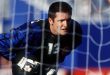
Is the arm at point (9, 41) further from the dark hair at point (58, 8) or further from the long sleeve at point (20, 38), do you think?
the dark hair at point (58, 8)

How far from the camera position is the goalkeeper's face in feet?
11.7

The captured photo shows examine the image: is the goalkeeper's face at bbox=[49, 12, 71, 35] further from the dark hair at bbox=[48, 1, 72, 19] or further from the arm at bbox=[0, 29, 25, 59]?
the arm at bbox=[0, 29, 25, 59]

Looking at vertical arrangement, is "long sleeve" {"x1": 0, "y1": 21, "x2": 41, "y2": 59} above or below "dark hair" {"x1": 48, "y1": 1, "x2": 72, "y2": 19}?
below

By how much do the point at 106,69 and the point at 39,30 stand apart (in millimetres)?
402

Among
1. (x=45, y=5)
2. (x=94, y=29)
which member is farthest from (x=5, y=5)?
(x=94, y=29)

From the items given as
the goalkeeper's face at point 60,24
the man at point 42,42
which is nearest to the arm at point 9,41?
the man at point 42,42

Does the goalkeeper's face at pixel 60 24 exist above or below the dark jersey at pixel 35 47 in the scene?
above

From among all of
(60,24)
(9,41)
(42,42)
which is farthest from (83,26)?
(9,41)

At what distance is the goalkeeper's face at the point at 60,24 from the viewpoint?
11.7 ft

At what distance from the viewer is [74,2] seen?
3643mm

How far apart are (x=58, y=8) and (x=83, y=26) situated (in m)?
0.15

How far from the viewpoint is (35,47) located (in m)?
3.55

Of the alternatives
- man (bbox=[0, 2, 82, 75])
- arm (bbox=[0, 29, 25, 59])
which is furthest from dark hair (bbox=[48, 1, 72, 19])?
arm (bbox=[0, 29, 25, 59])

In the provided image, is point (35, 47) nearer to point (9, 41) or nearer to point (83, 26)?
point (9, 41)
